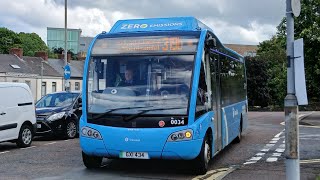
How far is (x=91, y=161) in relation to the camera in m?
9.77

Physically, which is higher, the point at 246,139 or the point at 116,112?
the point at 116,112

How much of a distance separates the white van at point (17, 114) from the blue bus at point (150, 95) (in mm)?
4441

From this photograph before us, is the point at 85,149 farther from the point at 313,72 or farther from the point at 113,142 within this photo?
the point at 313,72

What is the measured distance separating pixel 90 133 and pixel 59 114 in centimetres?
736

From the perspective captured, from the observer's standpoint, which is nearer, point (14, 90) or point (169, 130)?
point (169, 130)

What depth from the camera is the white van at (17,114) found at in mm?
13133

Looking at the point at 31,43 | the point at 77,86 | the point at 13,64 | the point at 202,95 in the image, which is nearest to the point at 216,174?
the point at 202,95

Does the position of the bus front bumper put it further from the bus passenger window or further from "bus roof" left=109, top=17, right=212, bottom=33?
"bus roof" left=109, top=17, right=212, bottom=33

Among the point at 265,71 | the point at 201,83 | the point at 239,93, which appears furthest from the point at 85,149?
the point at 265,71

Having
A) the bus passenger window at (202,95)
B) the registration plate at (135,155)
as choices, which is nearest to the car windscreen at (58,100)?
the registration plate at (135,155)

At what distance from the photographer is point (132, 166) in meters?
10.2

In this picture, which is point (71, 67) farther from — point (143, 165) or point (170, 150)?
point (170, 150)

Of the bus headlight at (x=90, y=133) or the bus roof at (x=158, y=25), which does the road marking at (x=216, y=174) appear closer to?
the bus headlight at (x=90, y=133)

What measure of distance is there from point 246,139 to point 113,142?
28.5 feet
